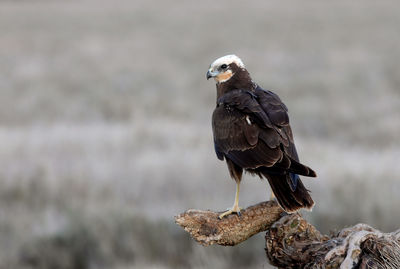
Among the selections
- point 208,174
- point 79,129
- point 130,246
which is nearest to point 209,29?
point 79,129

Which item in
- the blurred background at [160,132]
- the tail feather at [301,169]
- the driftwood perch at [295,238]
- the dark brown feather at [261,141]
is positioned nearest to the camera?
the driftwood perch at [295,238]

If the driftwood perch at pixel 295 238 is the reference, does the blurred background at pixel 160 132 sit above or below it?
above

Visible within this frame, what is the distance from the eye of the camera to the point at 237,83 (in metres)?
4.38

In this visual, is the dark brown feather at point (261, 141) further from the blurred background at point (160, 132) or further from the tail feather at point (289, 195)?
the blurred background at point (160, 132)

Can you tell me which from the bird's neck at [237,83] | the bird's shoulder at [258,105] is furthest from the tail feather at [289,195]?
the bird's neck at [237,83]

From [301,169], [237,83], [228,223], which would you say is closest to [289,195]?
[301,169]

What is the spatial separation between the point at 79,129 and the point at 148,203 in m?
4.18

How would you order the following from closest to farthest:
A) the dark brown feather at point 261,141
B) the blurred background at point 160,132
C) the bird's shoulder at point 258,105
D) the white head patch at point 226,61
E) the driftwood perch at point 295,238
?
1. the driftwood perch at point 295,238
2. the dark brown feather at point 261,141
3. the bird's shoulder at point 258,105
4. the white head patch at point 226,61
5. the blurred background at point 160,132

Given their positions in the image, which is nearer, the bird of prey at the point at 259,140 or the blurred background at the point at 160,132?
the bird of prey at the point at 259,140

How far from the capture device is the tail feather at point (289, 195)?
3287 mm

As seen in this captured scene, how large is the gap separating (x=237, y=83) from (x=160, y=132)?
6.92 meters

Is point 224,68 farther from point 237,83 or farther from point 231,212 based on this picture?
point 231,212

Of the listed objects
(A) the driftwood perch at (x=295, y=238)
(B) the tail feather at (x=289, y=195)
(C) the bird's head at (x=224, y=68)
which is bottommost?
(A) the driftwood perch at (x=295, y=238)

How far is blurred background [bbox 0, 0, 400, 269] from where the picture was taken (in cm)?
730
